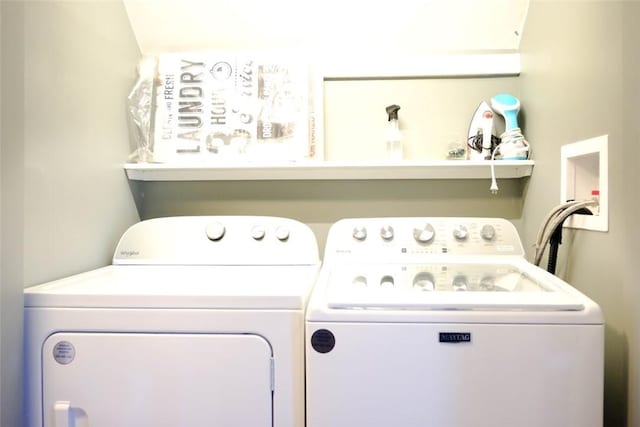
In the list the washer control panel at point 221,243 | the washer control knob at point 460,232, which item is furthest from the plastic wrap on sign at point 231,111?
the washer control knob at point 460,232

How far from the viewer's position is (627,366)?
89 centimetres

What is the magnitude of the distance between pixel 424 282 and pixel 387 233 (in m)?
0.32

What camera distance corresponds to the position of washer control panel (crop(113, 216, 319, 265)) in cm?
133

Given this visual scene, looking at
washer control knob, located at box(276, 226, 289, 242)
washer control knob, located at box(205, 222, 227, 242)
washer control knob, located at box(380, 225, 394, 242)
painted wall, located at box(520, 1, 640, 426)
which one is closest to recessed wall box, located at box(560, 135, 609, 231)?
painted wall, located at box(520, 1, 640, 426)

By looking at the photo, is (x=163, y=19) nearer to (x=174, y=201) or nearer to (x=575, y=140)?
(x=174, y=201)

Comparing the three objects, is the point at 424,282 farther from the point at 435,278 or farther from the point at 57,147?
the point at 57,147

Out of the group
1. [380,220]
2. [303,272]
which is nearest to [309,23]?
[380,220]

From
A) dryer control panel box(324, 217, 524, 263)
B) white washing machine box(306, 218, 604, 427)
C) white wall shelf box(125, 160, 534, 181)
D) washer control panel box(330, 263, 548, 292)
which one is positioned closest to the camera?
white washing machine box(306, 218, 604, 427)

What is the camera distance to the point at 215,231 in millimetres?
1358

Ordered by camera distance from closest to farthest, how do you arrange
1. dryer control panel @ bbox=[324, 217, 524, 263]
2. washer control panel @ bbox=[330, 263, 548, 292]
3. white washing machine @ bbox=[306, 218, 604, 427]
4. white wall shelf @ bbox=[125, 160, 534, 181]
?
white washing machine @ bbox=[306, 218, 604, 427] < washer control panel @ bbox=[330, 263, 548, 292] < dryer control panel @ bbox=[324, 217, 524, 263] < white wall shelf @ bbox=[125, 160, 534, 181]

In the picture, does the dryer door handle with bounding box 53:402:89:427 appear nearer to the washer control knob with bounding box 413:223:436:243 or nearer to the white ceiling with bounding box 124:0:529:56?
the washer control knob with bounding box 413:223:436:243

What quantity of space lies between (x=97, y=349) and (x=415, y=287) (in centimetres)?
77

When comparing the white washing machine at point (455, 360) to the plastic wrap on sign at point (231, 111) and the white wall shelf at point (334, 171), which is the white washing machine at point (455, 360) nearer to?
the white wall shelf at point (334, 171)

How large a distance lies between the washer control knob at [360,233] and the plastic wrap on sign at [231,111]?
35 cm
